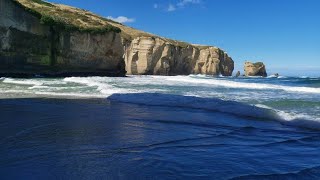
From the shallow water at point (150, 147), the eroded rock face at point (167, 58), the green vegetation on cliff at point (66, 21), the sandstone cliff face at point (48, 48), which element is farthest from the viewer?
the eroded rock face at point (167, 58)

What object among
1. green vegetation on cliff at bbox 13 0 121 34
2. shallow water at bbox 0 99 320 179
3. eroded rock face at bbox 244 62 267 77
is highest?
green vegetation on cliff at bbox 13 0 121 34

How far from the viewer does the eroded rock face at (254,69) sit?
4496 inches

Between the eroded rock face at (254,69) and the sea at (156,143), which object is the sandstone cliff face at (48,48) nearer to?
the sea at (156,143)

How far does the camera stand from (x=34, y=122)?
32.4 ft

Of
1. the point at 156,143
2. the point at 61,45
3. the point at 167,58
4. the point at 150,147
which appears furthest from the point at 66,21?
the point at 150,147

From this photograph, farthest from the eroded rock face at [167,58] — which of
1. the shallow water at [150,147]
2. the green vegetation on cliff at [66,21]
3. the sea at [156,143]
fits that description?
the shallow water at [150,147]

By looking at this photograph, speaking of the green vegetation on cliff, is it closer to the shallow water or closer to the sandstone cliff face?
the sandstone cliff face

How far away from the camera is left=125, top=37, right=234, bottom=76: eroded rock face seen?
72.8 meters

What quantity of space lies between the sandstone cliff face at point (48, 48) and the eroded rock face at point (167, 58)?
693 inches

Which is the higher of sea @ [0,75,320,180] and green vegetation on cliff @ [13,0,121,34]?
green vegetation on cliff @ [13,0,121,34]

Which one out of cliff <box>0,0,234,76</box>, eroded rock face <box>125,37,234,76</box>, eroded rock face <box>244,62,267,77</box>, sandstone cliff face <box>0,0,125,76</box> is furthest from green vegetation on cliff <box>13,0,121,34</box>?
eroded rock face <box>244,62,267,77</box>

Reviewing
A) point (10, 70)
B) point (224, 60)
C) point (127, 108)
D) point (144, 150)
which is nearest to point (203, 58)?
point (224, 60)

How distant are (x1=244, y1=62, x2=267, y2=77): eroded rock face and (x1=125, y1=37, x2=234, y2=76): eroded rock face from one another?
1816cm

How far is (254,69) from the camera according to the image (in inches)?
4491
